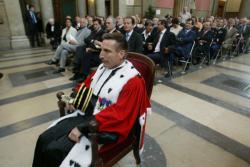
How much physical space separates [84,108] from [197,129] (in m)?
1.54

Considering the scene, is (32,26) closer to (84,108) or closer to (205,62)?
(205,62)

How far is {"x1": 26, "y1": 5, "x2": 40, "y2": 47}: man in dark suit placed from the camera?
7.37 m

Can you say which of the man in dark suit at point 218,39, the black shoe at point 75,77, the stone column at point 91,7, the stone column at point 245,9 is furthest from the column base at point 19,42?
the stone column at point 245,9

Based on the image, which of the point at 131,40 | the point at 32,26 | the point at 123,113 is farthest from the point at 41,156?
the point at 32,26

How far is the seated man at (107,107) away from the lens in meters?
1.30

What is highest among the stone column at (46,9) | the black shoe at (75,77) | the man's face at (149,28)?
the stone column at (46,9)

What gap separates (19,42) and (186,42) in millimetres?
5977

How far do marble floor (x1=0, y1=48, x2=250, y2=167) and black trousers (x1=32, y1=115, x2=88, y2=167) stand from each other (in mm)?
619

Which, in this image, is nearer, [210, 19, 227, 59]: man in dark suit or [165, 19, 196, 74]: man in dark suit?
[165, 19, 196, 74]: man in dark suit

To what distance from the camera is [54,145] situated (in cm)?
135

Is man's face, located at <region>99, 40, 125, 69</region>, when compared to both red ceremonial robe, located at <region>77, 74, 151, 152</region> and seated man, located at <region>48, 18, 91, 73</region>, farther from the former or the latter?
seated man, located at <region>48, 18, 91, 73</region>

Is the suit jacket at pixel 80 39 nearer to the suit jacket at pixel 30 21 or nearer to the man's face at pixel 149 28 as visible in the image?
the man's face at pixel 149 28

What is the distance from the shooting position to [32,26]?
754cm

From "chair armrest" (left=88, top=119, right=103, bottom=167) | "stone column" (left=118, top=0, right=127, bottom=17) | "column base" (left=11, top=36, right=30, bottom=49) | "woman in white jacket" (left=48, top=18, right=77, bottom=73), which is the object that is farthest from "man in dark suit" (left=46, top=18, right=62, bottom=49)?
"chair armrest" (left=88, top=119, right=103, bottom=167)
